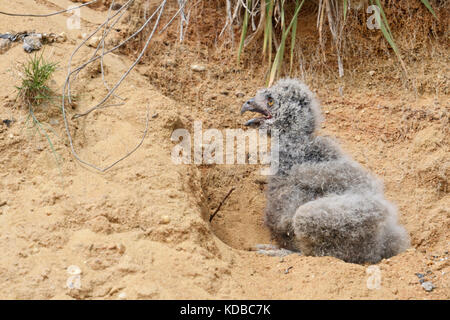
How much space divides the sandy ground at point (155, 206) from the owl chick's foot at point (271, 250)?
14 cm

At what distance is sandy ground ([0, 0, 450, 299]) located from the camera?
3.33 m

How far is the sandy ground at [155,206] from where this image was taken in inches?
131

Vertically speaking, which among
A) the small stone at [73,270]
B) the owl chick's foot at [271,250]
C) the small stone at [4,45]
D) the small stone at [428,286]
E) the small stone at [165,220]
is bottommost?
the small stone at [428,286]

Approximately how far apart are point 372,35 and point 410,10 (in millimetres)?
498

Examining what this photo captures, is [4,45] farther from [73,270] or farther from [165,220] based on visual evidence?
[73,270]

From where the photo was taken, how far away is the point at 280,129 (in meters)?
5.21

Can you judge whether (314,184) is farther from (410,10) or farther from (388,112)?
(410,10)

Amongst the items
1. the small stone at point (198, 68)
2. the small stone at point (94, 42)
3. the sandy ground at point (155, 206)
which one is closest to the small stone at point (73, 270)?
the sandy ground at point (155, 206)

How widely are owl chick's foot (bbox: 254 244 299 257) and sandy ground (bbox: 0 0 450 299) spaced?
0.47 ft

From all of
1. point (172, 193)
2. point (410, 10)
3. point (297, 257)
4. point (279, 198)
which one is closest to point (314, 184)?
point (279, 198)

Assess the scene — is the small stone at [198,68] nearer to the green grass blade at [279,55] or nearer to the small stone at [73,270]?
the green grass blade at [279,55]

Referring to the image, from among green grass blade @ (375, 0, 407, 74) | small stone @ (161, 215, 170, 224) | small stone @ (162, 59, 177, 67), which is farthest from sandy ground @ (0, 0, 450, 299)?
green grass blade @ (375, 0, 407, 74)

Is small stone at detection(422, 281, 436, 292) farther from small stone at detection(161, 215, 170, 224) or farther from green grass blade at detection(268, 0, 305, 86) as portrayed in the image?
green grass blade at detection(268, 0, 305, 86)

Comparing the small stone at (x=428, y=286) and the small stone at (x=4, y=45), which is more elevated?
the small stone at (x=4, y=45)
